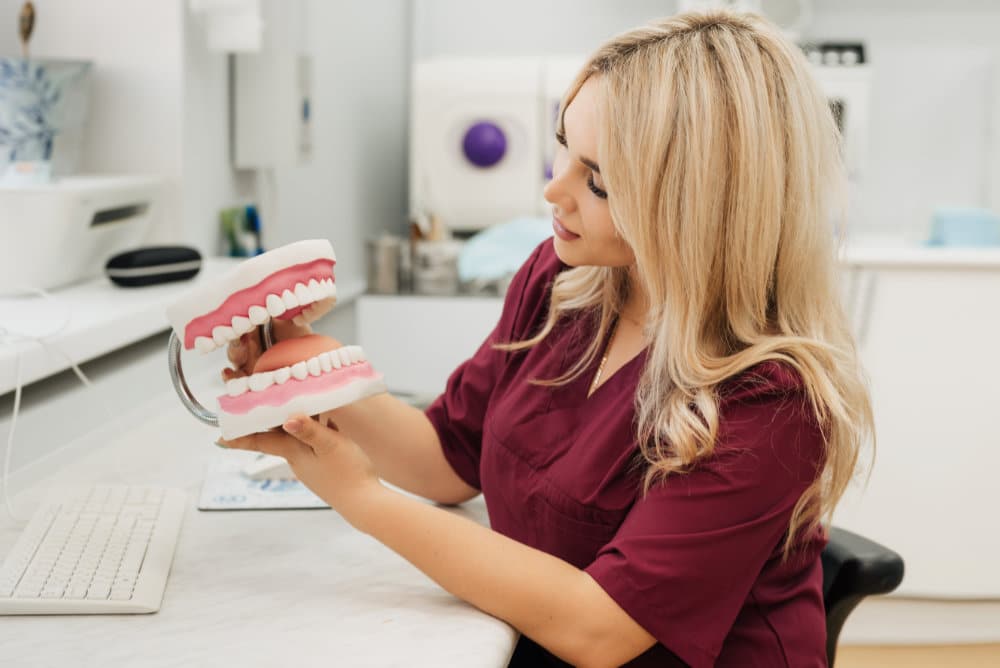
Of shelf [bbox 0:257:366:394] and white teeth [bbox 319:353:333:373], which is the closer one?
white teeth [bbox 319:353:333:373]

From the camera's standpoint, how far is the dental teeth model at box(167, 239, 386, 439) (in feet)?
3.28

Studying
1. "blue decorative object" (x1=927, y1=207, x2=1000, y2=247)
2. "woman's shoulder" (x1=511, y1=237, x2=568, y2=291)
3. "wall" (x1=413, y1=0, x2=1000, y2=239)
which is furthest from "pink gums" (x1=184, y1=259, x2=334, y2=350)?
"wall" (x1=413, y1=0, x2=1000, y2=239)

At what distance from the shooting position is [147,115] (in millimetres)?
2031

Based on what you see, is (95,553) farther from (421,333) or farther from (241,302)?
(421,333)

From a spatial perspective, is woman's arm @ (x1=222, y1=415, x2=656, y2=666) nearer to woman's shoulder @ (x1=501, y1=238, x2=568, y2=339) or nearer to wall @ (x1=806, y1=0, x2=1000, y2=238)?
woman's shoulder @ (x1=501, y1=238, x2=568, y2=339)

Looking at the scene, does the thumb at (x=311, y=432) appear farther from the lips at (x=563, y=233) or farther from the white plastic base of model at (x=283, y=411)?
the lips at (x=563, y=233)

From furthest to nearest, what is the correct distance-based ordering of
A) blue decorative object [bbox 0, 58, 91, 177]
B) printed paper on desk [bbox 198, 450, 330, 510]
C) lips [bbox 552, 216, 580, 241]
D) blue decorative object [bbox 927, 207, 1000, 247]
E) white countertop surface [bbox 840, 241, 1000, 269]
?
1. blue decorative object [bbox 927, 207, 1000, 247]
2. white countertop surface [bbox 840, 241, 1000, 269]
3. blue decorative object [bbox 0, 58, 91, 177]
4. printed paper on desk [bbox 198, 450, 330, 510]
5. lips [bbox 552, 216, 580, 241]

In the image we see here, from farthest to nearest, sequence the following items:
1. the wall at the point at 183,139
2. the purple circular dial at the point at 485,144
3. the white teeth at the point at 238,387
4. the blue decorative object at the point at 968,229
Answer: the purple circular dial at the point at 485,144 → the blue decorative object at the point at 968,229 → the wall at the point at 183,139 → the white teeth at the point at 238,387

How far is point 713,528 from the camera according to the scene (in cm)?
102

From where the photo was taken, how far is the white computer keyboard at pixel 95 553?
1.02 meters

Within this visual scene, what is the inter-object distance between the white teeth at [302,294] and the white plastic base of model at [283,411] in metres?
0.09

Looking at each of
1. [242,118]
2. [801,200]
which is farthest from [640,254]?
[242,118]

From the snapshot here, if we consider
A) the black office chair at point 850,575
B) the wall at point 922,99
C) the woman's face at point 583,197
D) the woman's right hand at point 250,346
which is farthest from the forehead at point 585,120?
the wall at point 922,99

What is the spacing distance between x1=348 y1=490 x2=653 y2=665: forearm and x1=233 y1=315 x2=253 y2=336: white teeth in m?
0.22
